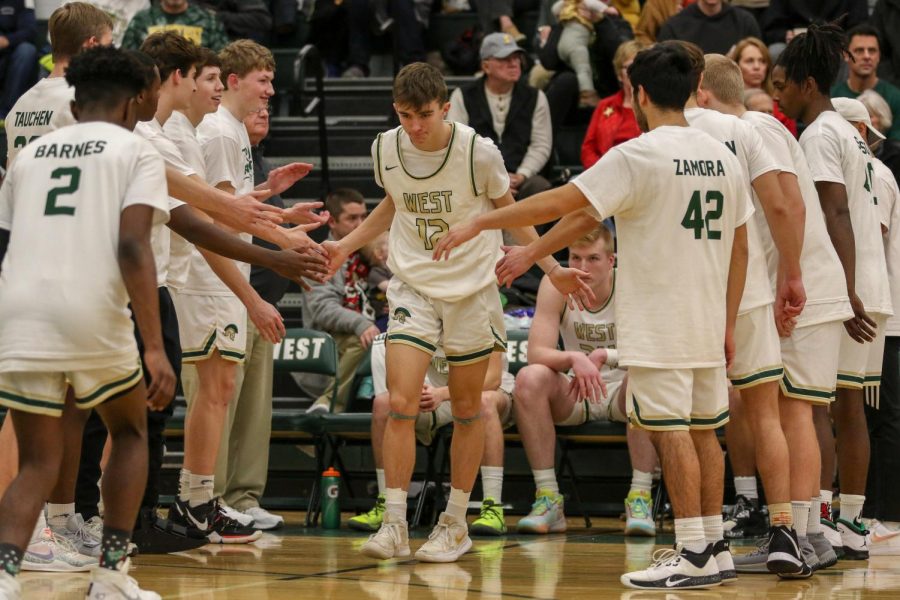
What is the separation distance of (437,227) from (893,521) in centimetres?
268

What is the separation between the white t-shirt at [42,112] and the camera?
17.8 feet

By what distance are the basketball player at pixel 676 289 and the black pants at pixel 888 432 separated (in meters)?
1.61

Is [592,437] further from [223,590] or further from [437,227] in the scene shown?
[223,590]

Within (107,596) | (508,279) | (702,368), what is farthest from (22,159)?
(702,368)

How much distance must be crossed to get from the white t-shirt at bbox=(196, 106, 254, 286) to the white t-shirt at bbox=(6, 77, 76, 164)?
0.83 metres

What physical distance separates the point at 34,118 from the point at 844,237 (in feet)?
11.3

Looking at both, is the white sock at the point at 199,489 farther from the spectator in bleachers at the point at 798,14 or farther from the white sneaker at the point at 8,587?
the spectator in bleachers at the point at 798,14

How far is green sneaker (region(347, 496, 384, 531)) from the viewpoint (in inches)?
276

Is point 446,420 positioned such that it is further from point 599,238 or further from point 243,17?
point 243,17

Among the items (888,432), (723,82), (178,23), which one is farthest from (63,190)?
(178,23)

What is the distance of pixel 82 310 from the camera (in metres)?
3.92

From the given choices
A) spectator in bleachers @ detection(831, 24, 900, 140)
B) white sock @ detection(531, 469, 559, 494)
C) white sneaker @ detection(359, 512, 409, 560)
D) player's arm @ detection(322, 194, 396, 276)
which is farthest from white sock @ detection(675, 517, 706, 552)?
Result: spectator in bleachers @ detection(831, 24, 900, 140)

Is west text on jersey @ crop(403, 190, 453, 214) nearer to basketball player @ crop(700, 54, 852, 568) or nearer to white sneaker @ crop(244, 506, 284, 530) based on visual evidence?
basketball player @ crop(700, 54, 852, 568)

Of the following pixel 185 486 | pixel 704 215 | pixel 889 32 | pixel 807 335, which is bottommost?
pixel 185 486
